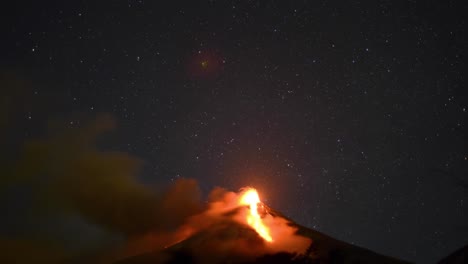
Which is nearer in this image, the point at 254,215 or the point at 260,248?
the point at 260,248

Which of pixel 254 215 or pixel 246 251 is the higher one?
pixel 254 215

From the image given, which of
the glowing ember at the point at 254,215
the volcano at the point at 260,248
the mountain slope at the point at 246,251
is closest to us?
the mountain slope at the point at 246,251

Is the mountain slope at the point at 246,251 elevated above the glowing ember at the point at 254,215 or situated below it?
below

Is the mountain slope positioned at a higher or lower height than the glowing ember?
lower

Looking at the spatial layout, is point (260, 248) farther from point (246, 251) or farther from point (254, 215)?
point (254, 215)

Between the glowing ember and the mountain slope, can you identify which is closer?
the mountain slope

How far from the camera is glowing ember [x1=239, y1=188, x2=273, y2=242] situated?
78.9 feet

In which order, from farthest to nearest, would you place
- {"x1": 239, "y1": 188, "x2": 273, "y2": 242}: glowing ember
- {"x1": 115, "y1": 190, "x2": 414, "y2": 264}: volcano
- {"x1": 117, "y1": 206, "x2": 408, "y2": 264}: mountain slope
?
{"x1": 239, "y1": 188, "x2": 273, "y2": 242}: glowing ember < {"x1": 115, "y1": 190, "x2": 414, "y2": 264}: volcano < {"x1": 117, "y1": 206, "x2": 408, "y2": 264}: mountain slope

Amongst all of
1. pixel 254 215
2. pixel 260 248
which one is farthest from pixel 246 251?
pixel 254 215

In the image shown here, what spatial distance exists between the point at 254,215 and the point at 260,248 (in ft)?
23.4

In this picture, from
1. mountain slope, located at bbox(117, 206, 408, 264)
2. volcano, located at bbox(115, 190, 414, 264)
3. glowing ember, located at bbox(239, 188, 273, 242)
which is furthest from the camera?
glowing ember, located at bbox(239, 188, 273, 242)

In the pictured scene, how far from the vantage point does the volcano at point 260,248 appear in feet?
63.0

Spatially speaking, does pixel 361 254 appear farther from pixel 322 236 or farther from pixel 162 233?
pixel 162 233

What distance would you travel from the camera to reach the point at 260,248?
21.4 meters
